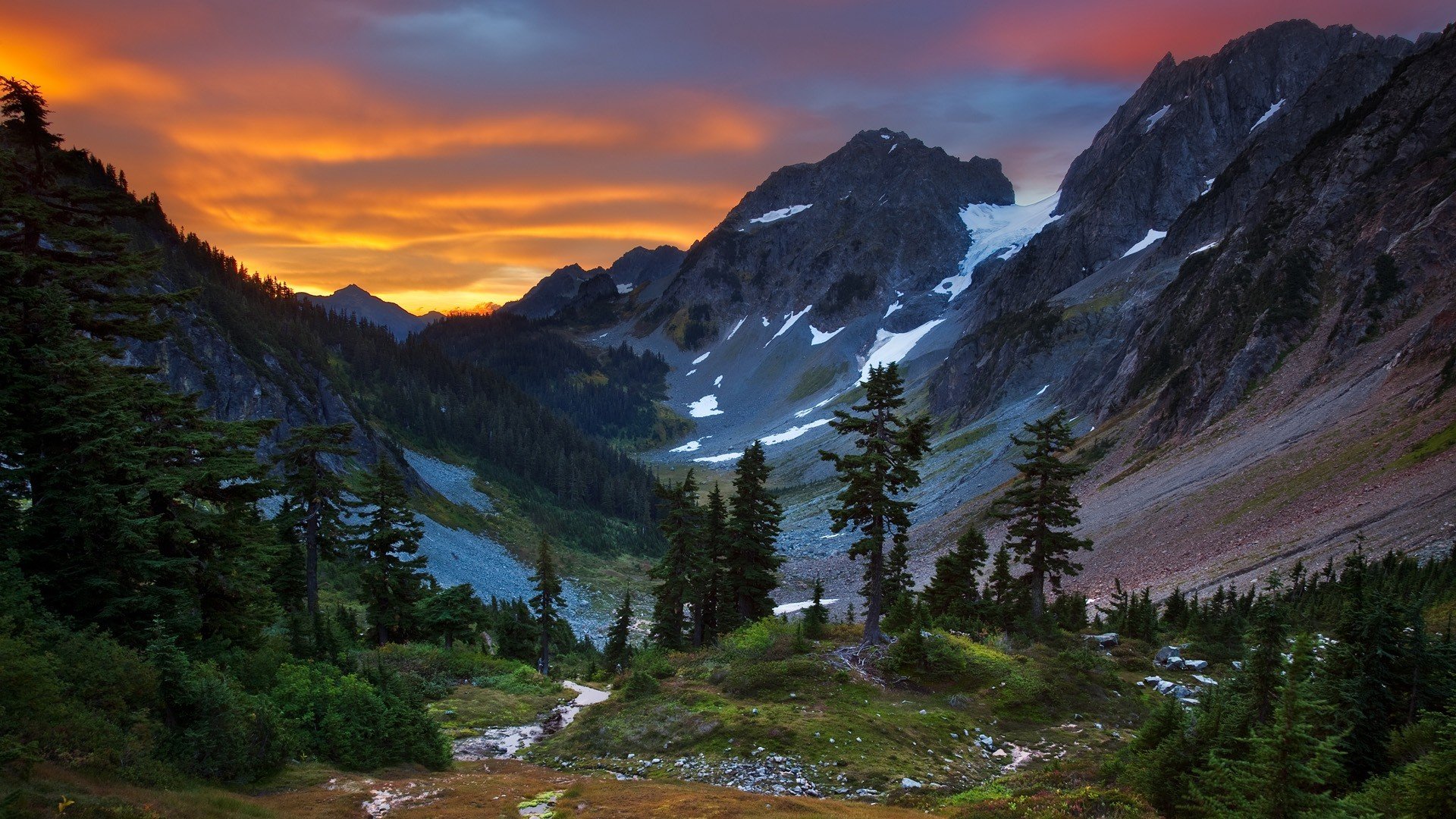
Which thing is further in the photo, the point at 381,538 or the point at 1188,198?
the point at 1188,198

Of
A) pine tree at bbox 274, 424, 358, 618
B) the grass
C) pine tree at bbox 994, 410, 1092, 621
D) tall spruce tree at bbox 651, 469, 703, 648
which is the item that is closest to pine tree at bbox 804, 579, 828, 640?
tall spruce tree at bbox 651, 469, 703, 648

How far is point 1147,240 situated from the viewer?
6919 inches

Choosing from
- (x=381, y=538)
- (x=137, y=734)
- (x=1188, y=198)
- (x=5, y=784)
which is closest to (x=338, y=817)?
(x=137, y=734)

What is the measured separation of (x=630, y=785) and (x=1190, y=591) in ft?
131

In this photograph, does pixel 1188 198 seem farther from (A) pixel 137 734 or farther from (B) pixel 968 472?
(A) pixel 137 734

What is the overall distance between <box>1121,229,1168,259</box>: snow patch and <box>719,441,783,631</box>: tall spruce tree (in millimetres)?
160699

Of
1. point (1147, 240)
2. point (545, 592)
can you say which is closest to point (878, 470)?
point (545, 592)

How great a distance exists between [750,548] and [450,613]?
53.0ft

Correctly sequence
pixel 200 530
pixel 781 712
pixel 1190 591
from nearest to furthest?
1. pixel 200 530
2. pixel 781 712
3. pixel 1190 591

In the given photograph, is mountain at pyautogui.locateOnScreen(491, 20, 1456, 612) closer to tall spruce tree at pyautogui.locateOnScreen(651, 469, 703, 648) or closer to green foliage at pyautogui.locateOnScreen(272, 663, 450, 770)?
tall spruce tree at pyautogui.locateOnScreen(651, 469, 703, 648)

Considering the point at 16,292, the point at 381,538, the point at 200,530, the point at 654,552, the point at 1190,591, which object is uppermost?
the point at 16,292

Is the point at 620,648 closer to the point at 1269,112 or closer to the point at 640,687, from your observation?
the point at 640,687

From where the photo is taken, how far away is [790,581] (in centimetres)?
8619

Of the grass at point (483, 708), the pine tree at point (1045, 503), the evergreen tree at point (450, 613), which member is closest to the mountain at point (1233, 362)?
the pine tree at point (1045, 503)
